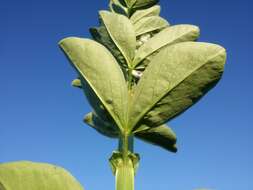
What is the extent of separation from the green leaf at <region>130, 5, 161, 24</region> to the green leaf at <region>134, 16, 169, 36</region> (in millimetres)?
75

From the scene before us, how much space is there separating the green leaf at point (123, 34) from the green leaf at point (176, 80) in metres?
0.40

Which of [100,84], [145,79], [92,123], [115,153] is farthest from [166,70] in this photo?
[92,123]

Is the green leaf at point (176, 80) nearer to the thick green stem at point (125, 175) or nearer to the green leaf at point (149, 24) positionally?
the thick green stem at point (125, 175)

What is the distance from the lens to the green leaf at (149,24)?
3662 mm

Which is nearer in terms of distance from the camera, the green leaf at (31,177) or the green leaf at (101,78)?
the green leaf at (31,177)

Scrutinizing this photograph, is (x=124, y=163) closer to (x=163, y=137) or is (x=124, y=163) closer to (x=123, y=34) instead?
(x=163, y=137)

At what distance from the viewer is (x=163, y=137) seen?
3742 millimetres

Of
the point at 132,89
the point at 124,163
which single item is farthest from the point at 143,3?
the point at 124,163

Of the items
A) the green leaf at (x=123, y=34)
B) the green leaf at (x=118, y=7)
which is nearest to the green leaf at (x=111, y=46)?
the green leaf at (x=123, y=34)

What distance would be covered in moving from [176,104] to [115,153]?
0.52 metres

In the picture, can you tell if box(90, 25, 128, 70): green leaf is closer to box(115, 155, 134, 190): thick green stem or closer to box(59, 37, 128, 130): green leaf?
box(59, 37, 128, 130): green leaf

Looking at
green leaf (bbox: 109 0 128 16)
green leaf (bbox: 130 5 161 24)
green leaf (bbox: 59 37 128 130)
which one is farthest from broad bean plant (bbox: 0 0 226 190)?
green leaf (bbox: 109 0 128 16)

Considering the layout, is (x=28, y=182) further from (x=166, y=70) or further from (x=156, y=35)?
(x=156, y=35)

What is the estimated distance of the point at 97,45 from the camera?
308 cm
